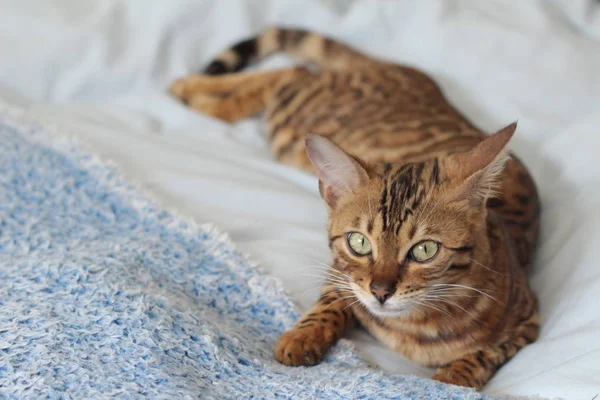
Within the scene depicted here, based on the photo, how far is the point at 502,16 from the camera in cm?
220

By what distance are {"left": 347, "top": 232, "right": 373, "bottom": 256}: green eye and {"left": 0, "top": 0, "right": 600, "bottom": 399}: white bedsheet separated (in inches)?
8.4

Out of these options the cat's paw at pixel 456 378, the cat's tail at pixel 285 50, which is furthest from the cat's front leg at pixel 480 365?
the cat's tail at pixel 285 50

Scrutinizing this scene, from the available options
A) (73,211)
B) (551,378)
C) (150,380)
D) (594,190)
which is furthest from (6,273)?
(594,190)

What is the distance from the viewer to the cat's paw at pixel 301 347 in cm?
120

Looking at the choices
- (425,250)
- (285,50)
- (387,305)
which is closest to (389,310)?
(387,305)

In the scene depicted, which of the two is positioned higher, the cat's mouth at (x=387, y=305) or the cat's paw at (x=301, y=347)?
the cat's mouth at (x=387, y=305)

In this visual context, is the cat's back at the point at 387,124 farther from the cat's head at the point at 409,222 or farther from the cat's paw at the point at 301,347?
the cat's paw at the point at 301,347

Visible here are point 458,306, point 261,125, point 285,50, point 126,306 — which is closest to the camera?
point 126,306

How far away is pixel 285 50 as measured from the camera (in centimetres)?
235

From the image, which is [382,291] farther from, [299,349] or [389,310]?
[299,349]

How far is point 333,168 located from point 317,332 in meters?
0.30

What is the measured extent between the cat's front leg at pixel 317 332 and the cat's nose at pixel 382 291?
0.33ft

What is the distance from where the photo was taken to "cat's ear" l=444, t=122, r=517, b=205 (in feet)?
3.76

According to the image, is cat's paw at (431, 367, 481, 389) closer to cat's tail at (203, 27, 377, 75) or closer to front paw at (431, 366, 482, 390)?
front paw at (431, 366, 482, 390)
